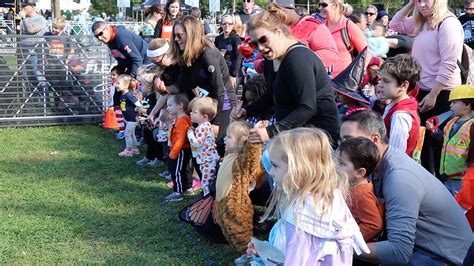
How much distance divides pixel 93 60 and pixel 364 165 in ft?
24.7

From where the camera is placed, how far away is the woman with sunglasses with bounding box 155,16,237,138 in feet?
18.1

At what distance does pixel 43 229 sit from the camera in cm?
495

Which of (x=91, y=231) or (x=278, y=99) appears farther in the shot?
(x=91, y=231)

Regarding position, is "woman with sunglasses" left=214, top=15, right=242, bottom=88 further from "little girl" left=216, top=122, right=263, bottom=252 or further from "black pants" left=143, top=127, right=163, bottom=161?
"little girl" left=216, top=122, right=263, bottom=252

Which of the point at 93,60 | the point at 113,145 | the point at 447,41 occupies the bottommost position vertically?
the point at 113,145

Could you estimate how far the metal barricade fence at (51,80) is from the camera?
9.47 meters

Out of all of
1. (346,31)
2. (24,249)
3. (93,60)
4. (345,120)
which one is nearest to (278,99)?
(345,120)

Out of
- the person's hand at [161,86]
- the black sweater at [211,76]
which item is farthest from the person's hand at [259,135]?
the person's hand at [161,86]

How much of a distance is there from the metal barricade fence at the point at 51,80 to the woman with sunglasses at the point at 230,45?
210 centimetres

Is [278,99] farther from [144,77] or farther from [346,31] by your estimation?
[144,77]

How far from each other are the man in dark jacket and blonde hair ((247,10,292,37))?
4.36 metres

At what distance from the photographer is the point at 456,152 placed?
4.05 meters

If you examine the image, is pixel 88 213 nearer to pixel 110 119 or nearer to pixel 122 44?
pixel 122 44

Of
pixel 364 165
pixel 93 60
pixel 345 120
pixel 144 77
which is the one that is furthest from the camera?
pixel 93 60
